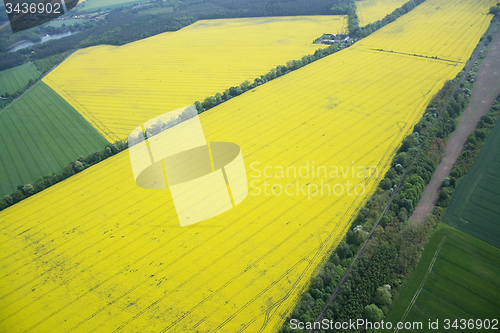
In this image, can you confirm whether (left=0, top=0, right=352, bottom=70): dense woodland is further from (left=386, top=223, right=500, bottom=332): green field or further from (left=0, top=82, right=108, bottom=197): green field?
(left=386, top=223, right=500, bottom=332): green field

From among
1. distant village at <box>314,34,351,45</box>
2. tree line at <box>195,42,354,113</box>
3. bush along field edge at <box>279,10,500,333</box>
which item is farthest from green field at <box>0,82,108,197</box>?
distant village at <box>314,34,351,45</box>

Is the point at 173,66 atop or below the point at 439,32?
atop

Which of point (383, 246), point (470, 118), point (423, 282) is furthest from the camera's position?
point (470, 118)

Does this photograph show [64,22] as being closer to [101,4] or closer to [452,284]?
[101,4]

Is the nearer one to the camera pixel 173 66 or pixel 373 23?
pixel 173 66

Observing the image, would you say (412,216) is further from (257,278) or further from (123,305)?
(123,305)

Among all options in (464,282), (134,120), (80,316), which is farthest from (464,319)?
(134,120)

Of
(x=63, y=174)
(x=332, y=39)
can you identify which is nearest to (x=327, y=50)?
(x=332, y=39)
